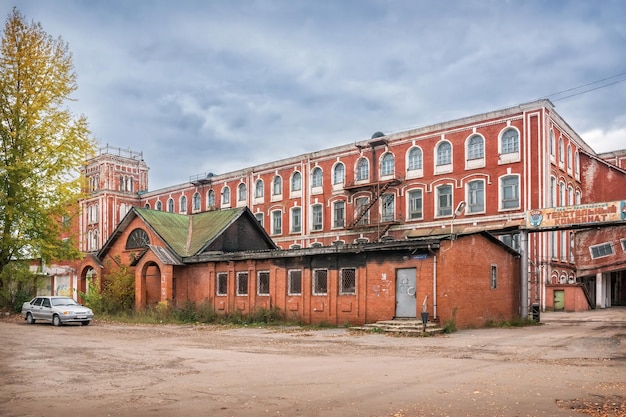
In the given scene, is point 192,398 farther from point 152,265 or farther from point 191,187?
point 191,187

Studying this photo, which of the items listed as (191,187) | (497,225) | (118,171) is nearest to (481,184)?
(497,225)

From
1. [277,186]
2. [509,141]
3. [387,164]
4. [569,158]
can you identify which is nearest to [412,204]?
[387,164]

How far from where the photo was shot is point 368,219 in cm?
4775

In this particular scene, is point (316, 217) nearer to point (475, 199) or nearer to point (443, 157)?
point (443, 157)

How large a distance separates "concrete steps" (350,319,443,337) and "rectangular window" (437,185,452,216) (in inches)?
775

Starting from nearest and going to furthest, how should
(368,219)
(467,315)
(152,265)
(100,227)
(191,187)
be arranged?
(467,315) < (152,265) < (368,219) < (191,187) < (100,227)

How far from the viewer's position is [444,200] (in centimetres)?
4328

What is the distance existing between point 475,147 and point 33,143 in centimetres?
2768

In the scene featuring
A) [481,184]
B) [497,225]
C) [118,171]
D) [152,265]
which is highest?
[118,171]

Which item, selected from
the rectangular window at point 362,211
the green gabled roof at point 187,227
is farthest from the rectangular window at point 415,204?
the green gabled roof at point 187,227

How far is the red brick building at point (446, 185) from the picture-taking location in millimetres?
39188

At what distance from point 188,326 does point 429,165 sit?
22480 millimetres

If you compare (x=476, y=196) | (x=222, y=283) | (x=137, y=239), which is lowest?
(x=222, y=283)

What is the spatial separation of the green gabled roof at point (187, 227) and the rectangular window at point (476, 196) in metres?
15.7
